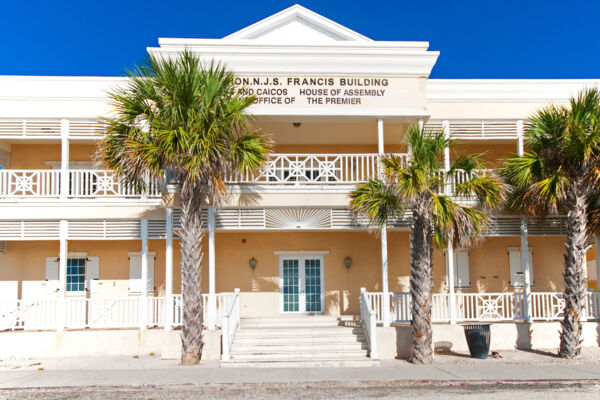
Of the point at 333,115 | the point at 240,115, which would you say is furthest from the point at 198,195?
the point at 333,115

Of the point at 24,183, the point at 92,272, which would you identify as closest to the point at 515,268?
the point at 92,272

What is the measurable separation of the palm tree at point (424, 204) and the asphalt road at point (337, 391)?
2.61m

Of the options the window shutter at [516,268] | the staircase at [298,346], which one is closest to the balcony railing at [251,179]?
the window shutter at [516,268]

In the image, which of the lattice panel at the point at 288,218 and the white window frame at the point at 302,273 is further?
the white window frame at the point at 302,273

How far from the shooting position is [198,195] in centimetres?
1362

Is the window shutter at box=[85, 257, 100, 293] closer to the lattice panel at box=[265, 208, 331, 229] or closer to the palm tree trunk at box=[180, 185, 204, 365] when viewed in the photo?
the palm tree trunk at box=[180, 185, 204, 365]

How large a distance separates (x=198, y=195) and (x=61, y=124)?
535 centimetres

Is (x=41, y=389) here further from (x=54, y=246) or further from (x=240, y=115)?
(x=54, y=246)

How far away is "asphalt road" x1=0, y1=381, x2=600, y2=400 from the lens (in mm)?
10125

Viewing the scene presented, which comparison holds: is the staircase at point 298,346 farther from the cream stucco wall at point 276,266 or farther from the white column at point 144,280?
the white column at point 144,280

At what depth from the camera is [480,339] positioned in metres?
14.2

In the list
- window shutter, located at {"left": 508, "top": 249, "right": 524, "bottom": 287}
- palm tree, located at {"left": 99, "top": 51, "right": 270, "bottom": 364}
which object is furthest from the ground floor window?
window shutter, located at {"left": 508, "top": 249, "right": 524, "bottom": 287}

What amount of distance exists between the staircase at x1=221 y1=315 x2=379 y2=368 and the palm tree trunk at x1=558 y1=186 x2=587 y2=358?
462 cm

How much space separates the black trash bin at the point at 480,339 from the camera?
46.8 feet
